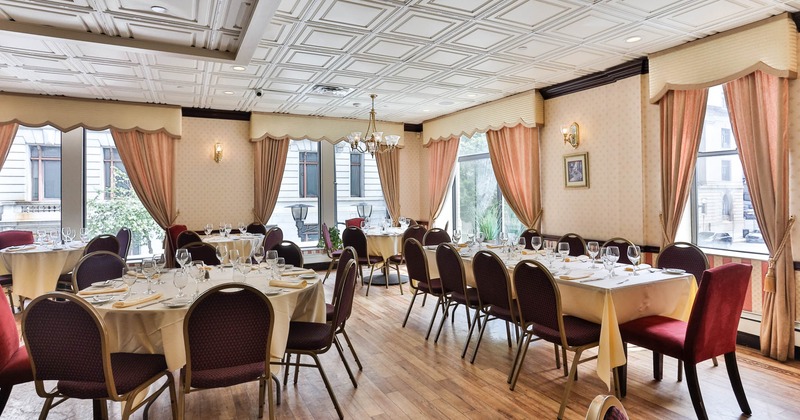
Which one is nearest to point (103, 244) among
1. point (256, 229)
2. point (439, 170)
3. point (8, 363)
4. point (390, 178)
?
point (256, 229)


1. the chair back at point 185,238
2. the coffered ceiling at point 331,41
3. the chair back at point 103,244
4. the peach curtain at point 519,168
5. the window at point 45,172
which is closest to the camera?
the coffered ceiling at point 331,41

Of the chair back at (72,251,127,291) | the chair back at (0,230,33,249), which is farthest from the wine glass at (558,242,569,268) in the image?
the chair back at (0,230,33,249)

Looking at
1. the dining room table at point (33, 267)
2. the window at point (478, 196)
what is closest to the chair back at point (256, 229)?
the dining room table at point (33, 267)

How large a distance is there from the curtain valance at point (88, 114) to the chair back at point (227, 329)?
628 centimetres

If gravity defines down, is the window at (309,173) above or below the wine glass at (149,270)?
above

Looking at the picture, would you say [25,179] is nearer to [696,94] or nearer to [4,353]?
[4,353]

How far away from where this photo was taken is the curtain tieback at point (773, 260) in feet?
13.5

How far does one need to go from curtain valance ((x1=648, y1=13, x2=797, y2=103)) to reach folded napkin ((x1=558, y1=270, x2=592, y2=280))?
2562 millimetres

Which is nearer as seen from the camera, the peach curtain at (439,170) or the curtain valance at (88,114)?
the curtain valance at (88,114)

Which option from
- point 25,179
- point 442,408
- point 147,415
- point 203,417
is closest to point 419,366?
point 442,408

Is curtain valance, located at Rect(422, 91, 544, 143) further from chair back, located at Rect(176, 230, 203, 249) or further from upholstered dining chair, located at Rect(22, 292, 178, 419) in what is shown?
upholstered dining chair, located at Rect(22, 292, 178, 419)

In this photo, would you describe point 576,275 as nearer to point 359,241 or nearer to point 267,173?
point 359,241

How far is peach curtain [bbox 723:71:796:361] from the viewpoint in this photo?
4086mm

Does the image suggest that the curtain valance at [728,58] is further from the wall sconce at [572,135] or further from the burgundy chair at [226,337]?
the burgundy chair at [226,337]
